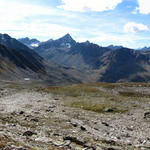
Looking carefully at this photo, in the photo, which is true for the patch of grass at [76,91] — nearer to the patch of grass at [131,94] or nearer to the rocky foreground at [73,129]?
the patch of grass at [131,94]

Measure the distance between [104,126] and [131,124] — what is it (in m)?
5.37

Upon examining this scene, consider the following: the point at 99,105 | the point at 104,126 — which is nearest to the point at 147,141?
the point at 104,126

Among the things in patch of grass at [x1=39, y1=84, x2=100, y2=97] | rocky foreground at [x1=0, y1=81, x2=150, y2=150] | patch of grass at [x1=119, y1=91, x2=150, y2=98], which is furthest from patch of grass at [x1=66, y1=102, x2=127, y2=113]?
patch of grass at [x1=119, y1=91, x2=150, y2=98]

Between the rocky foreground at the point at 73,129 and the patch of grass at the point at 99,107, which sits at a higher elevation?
the rocky foreground at the point at 73,129

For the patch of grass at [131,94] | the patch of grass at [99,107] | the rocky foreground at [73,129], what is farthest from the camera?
the patch of grass at [131,94]

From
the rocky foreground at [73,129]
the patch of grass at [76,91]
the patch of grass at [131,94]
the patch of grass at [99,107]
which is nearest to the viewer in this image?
the rocky foreground at [73,129]

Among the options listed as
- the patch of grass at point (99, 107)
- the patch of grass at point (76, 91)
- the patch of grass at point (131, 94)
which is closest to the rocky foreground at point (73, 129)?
the patch of grass at point (99, 107)

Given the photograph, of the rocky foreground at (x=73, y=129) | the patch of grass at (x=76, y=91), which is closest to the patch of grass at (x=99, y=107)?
the rocky foreground at (x=73, y=129)

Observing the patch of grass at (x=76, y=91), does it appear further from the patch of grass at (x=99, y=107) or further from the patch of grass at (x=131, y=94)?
the patch of grass at (x=99, y=107)

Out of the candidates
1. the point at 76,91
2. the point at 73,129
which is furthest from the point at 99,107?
the point at 76,91

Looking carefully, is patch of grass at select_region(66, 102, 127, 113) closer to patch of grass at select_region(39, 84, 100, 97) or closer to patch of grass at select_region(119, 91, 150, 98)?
patch of grass at select_region(39, 84, 100, 97)

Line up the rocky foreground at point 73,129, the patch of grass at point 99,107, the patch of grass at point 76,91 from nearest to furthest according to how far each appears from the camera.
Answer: the rocky foreground at point 73,129 < the patch of grass at point 99,107 < the patch of grass at point 76,91

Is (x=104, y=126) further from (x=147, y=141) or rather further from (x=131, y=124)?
(x=147, y=141)

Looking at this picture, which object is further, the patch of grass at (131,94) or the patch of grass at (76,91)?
the patch of grass at (76,91)
